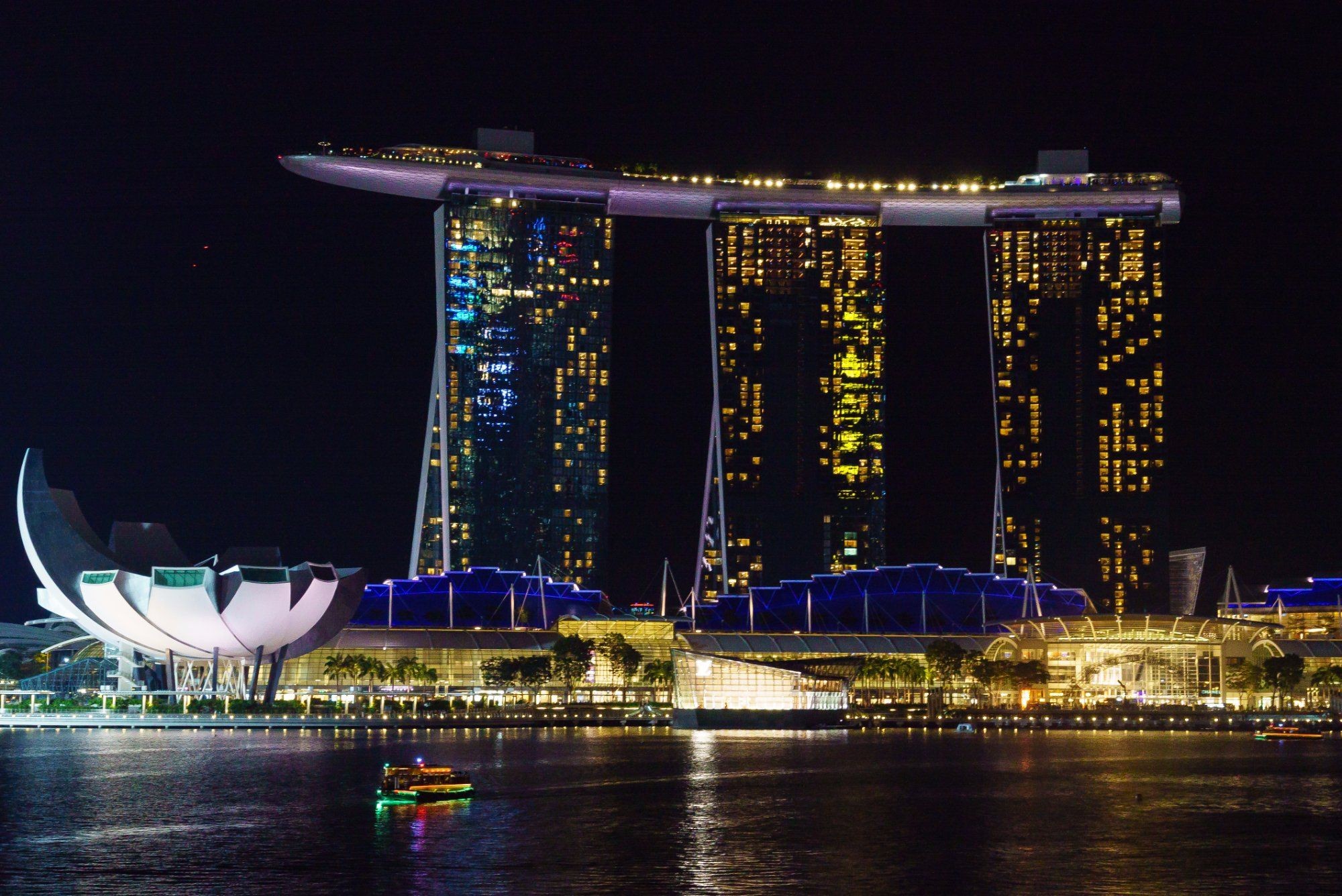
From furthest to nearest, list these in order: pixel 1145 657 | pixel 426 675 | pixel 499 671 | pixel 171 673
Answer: pixel 1145 657, pixel 499 671, pixel 426 675, pixel 171 673

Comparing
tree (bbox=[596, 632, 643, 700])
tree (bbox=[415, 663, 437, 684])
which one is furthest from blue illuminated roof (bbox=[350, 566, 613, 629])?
tree (bbox=[415, 663, 437, 684])

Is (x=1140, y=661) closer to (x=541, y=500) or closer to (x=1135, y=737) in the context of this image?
(x=1135, y=737)

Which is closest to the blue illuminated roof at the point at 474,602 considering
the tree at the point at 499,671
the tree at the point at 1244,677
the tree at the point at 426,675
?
the tree at the point at 499,671

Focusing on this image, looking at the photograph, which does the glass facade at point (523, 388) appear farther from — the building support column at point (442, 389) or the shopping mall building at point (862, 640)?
the shopping mall building at point (862, 640)

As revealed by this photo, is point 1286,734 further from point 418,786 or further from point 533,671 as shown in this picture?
point 418,786

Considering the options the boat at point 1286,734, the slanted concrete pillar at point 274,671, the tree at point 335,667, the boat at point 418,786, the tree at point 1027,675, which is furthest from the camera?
the tree at point 1027,675

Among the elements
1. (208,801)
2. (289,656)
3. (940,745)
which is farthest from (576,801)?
(289,656)

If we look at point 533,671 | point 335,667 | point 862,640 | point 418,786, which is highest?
point 862,640

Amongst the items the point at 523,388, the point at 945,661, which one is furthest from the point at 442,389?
the point at 945,661
